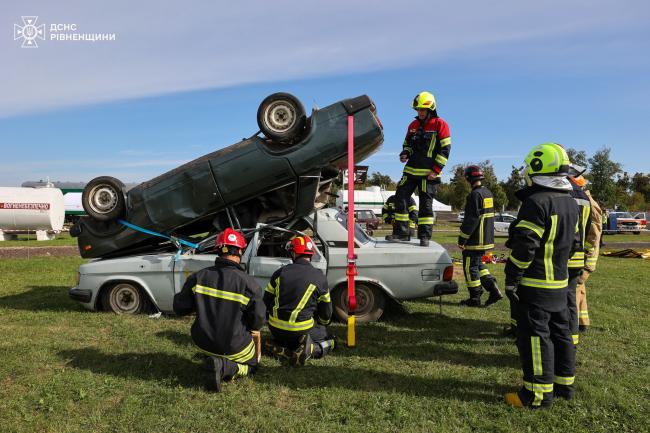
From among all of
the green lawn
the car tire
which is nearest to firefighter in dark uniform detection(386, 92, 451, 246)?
the car tire

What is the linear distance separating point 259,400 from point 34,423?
1.69 meters

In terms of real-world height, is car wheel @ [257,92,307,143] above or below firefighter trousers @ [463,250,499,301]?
above

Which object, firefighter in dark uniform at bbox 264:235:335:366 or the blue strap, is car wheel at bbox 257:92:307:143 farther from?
the blue strap

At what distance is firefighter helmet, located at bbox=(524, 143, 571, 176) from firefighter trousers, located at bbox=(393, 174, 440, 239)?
7.53ft

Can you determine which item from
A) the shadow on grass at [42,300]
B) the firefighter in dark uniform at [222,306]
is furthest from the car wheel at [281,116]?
the shadow on grass at [42,300]

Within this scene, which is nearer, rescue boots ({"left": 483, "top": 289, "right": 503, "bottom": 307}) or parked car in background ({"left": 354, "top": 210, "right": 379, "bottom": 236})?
rescue boots ({"left": 483, "top": 289, "right": 503, "bottom": 307})

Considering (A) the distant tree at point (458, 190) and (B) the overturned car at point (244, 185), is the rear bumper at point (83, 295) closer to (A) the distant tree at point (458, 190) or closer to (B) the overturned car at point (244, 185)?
(B) the overturned car at point (244, 185)

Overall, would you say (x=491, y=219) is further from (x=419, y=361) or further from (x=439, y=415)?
(x=439, y=415)

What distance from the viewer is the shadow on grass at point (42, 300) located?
6.93 metres

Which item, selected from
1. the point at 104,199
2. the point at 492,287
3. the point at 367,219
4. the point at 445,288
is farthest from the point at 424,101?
the point at 367,219

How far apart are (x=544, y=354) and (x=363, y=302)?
8.85ft

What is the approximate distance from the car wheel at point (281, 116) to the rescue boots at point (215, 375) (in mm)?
2827

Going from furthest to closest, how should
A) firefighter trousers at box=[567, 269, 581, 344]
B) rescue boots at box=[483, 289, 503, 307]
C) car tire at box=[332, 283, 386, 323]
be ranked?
rescue boots at box=[483, 289, 503, 307] → car tire at box=[332, 283, 386, 323] → firefighter trousers at box=[567, 269, 581, 344]

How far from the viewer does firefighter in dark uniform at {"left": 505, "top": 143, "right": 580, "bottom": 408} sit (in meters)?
3.52
